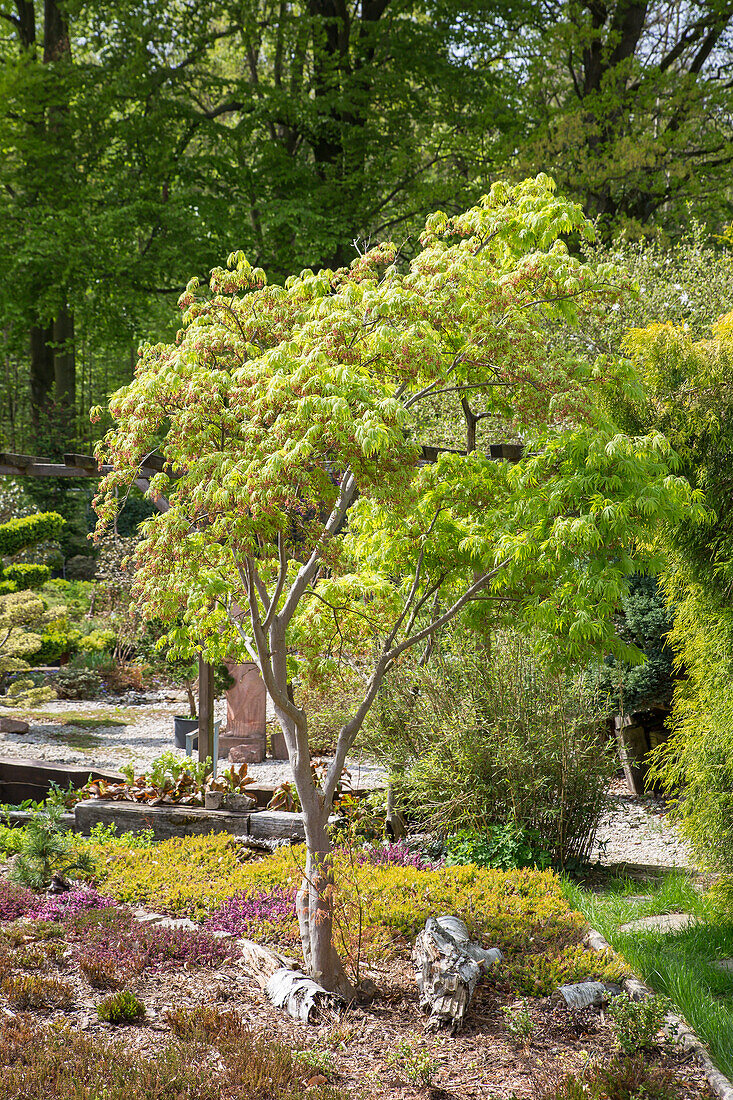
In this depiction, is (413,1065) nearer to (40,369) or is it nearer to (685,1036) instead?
(685,1036)

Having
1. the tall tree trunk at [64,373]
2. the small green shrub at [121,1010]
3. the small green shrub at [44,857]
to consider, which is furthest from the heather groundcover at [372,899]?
the tall tree trunk at [64,373]

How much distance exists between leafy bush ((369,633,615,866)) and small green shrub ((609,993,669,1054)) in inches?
72.5

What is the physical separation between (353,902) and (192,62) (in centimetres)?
1566

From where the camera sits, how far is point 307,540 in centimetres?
359

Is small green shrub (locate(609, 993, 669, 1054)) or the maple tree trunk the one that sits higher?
the maple tree trunk

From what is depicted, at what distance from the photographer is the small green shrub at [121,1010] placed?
11.1 ft

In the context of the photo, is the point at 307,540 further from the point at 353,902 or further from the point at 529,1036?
the point at 529,1036

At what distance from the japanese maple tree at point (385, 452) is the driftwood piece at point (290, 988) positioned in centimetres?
11

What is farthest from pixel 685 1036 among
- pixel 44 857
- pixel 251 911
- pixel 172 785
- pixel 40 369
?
pixel 40 369

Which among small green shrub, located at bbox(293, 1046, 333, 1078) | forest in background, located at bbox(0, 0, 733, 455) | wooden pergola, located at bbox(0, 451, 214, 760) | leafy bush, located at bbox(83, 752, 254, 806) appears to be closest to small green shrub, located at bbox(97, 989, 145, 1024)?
small green shrub, located at bbox(293, 1046, 333, 1078)

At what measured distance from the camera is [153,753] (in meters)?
8.86

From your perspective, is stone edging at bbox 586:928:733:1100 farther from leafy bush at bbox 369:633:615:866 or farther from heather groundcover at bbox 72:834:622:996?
leafy bush at bbox 369:633:615:866

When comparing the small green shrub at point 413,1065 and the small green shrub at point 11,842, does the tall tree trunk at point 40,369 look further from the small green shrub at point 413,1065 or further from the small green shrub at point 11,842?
the small green shrub at point 413,1065

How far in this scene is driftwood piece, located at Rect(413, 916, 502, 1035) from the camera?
11.3ft
